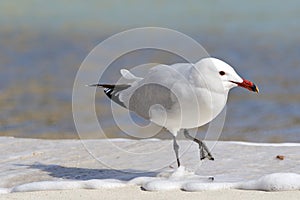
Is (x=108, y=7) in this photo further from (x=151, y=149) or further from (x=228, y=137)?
(x=151, y=149)

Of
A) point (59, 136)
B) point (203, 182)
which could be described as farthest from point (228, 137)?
point (203, 182)

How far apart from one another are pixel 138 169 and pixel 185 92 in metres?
0.83

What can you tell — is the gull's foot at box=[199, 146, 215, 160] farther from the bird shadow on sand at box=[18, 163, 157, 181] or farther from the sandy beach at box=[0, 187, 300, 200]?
the sandy beach at box=[0, 187, 300, 200]

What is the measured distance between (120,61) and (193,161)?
6.30 m

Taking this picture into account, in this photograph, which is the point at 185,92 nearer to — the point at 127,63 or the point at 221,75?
the point at 221,75

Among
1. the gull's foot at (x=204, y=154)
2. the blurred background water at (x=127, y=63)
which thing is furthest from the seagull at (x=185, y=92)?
the blurred background water at (x=127, y=63)

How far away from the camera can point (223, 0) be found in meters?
19.0

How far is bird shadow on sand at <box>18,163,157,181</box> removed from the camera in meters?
4.58

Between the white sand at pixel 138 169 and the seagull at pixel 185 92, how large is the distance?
0.35m

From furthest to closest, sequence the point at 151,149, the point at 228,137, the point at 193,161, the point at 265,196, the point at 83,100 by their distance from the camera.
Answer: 1. the point at 83,100
2. the point at 228,137
3. the point at 151,149
4. the point at 193,161
5. the point at 265,196

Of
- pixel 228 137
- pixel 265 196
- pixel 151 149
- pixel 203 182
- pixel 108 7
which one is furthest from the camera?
pixel 108 7

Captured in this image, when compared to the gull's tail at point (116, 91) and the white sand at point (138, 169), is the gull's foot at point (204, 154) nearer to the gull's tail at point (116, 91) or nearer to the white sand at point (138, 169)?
the white sand at point (138, 169)

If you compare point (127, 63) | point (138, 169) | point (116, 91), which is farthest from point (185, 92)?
point (127, 63)

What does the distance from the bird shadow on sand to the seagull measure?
40 centimetres
